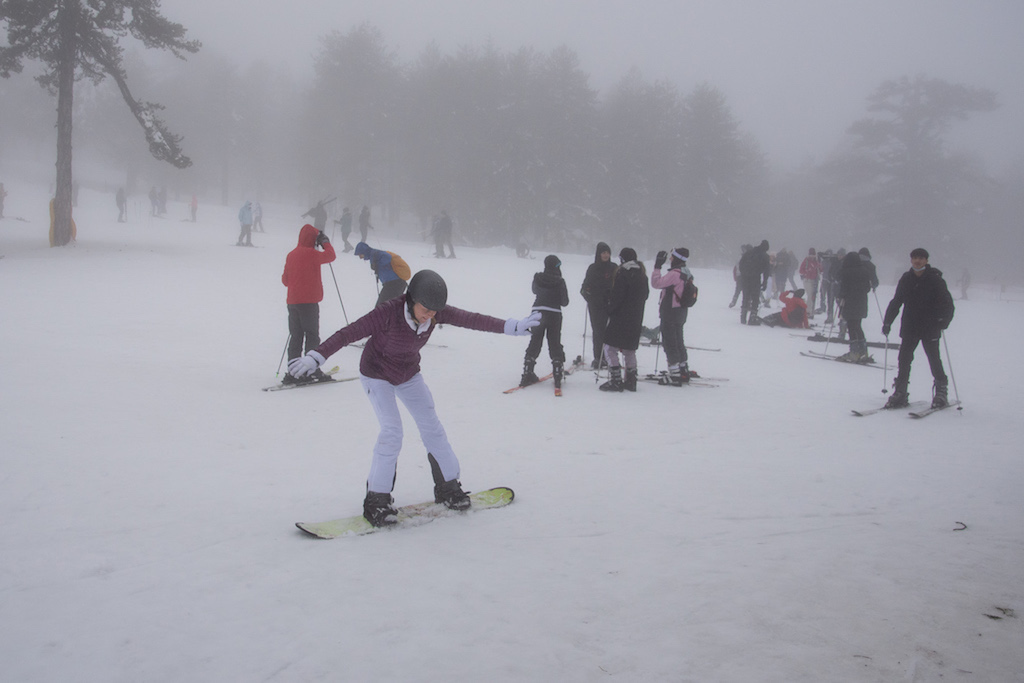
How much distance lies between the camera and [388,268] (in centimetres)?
1012

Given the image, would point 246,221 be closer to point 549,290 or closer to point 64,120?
point 64,120

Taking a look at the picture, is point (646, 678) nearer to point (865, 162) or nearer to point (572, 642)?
point (572, 642)

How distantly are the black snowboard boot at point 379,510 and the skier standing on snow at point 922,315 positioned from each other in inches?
286

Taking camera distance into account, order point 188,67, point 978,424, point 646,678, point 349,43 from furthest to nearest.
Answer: point 188,67 < point 349,43 < point 978,424 < point 646,678

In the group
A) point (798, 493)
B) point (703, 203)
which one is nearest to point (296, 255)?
point (798, 493)

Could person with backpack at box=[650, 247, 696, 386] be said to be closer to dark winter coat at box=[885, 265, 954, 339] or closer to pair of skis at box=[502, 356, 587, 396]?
pair of skis at box=[502, 356, 587, 396]

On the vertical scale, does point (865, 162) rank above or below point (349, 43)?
below

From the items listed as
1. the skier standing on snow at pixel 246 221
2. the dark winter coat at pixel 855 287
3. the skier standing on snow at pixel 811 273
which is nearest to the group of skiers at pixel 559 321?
the dark winter coat at pixel 855 287

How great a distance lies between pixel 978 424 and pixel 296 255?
9.27 metres

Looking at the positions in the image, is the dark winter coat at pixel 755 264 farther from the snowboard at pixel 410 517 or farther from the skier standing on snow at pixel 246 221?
the skier standing on snow at pixel 246 221

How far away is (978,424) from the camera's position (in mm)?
8039

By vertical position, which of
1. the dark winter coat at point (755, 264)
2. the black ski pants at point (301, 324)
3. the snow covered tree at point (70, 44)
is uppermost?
the snow covered tree at point (70, 44)

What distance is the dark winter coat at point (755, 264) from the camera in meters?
17.8

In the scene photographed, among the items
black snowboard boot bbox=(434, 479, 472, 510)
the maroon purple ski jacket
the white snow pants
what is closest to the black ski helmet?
the maroon purple ski jacket
